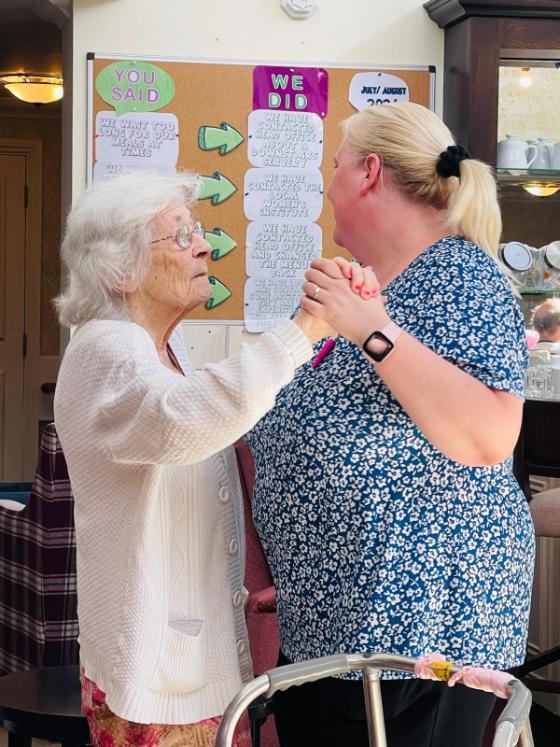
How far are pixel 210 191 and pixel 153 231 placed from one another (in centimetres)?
208

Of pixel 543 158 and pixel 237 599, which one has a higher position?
pixel 543 158

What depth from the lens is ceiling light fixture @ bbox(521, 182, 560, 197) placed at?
3.71 m

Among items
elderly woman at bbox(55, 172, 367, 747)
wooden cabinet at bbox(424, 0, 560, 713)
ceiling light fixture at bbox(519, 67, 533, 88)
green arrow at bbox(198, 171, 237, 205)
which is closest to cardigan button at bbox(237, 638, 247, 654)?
elderly woman at bbox(55, 172, 367, 747)

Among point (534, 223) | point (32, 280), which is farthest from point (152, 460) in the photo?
point (32, 280)

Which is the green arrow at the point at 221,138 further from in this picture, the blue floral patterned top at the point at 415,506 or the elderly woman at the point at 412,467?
the blue floral patterned top at the point at 415,506

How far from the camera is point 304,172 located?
371cm

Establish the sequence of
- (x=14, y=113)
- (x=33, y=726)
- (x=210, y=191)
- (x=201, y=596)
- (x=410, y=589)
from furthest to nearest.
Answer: (x=14, y=113)
(x=210, y=191)
(x=33, y=726)
(x=201, y=596)
(x=410, y=589)

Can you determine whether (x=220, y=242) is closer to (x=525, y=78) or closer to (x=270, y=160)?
(x=270, y=160)

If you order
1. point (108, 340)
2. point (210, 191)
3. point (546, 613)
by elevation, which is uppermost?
point (210, 191)

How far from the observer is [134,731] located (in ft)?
4.98

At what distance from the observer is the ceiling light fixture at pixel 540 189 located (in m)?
3.71

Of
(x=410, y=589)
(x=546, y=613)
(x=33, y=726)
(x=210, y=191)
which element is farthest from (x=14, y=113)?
(x=410, y=589)

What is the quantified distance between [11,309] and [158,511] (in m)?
5.79

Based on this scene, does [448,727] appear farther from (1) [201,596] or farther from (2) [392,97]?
(2) [392,97]
